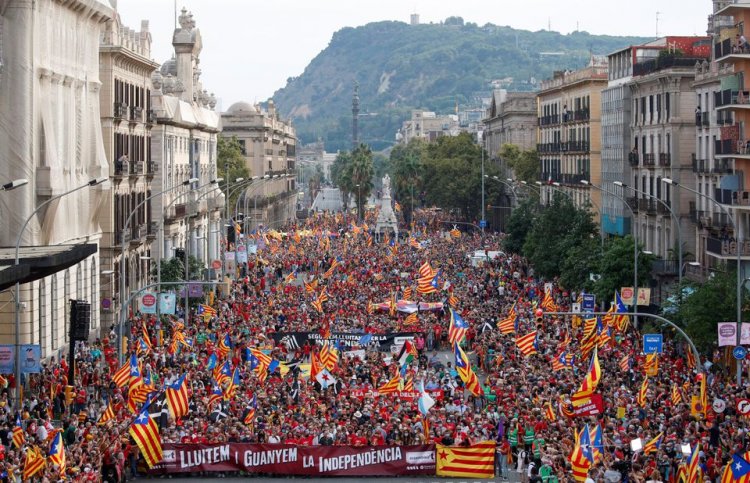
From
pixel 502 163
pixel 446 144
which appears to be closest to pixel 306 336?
pixel 502 163

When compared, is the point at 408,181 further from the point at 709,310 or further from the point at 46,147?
the point at 709,310

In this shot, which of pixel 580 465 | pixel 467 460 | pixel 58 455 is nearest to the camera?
pixel 58 455

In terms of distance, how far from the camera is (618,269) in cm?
6719

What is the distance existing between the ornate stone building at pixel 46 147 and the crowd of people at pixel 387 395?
2.28m

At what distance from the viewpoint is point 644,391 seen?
1618 inches

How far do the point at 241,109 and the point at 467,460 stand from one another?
134582mm

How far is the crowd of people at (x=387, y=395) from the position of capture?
3462 cm

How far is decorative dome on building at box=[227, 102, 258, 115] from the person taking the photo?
168212 millimetres

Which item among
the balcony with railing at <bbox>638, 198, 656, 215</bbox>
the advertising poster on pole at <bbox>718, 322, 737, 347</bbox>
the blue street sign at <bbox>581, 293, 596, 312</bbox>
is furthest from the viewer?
the balcony with railing at <bbox>638, 198, 656, 215</bbox>

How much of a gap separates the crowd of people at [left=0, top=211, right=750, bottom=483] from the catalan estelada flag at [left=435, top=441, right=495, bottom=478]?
42 centimetres

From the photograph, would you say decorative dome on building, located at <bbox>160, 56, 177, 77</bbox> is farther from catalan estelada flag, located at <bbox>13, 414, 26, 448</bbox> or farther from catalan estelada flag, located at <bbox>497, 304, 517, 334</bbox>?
catalan estelada flag, located at <bbox>13, 414, 26, 448</bbox>

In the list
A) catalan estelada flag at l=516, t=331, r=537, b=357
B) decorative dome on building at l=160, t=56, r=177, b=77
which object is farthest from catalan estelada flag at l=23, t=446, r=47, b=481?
decorative dome on building at l=160, t=56, r=177, b=77

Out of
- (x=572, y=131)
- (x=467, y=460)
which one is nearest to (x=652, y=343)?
(x=467, y=460)

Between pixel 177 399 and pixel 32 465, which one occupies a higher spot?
pixel 177 399
